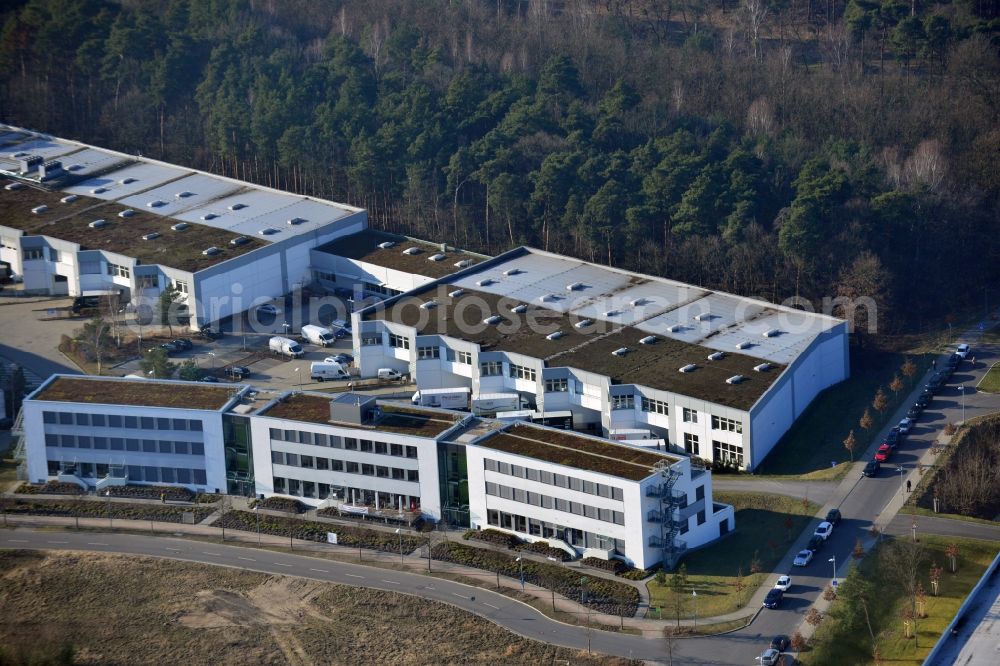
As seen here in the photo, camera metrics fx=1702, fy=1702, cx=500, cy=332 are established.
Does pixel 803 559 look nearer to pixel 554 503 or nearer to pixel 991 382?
pixel 554 503

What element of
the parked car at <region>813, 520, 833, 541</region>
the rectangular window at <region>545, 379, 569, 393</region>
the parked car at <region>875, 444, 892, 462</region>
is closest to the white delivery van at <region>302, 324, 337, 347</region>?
the rectangular window at <region>545, 379, 569, 393</region>

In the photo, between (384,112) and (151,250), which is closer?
(151,250)

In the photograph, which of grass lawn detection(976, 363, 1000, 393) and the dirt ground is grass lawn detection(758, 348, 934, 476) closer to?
grass lawn detection(976, 363, 1000, 393)

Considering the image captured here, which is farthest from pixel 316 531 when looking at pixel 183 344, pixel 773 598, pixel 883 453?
pixel 883 453

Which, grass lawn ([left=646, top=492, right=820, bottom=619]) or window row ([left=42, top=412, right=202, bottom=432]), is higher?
window row ([left=42, top=412, right=202, bottom=432])

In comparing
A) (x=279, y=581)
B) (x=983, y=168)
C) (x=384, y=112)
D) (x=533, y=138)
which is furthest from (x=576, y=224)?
(x=279, y=581)

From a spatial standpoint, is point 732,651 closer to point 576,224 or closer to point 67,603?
point 67,603

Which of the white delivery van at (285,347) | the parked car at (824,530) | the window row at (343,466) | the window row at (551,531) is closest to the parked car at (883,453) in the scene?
the parked car at (824,530)
